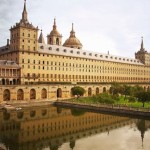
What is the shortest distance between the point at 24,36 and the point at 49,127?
44243mm

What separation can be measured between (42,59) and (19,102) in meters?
22.1

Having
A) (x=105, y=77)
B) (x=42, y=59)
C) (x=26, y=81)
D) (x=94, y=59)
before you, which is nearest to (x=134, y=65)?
(x=105, y=77)

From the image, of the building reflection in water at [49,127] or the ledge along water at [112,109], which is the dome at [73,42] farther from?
the building reflection in water at [49,127]

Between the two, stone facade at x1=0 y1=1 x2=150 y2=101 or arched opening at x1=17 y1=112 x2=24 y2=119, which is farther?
stone facade at x1=0 y1=1 x2=150 y2=101

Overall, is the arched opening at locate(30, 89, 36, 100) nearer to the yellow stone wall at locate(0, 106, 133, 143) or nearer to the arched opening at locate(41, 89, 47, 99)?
the arched opening at locate(41, 89, 47, 99)

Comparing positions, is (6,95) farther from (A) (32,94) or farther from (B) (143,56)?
(B) (143,56)

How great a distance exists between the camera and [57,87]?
7862cm

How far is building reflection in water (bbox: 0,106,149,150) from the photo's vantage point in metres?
33.2

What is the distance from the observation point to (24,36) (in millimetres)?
79438

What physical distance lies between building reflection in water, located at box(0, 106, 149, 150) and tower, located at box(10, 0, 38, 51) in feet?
89.4

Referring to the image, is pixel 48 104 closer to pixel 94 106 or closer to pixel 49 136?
pixel 94 106

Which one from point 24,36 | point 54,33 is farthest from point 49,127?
point 54,33

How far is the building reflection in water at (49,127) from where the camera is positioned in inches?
1307

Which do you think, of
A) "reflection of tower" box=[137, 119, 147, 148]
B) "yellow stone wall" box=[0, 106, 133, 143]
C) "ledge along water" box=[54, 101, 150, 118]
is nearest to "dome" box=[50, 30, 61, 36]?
"ledge along water" box=[54, 101, 150, 118]
